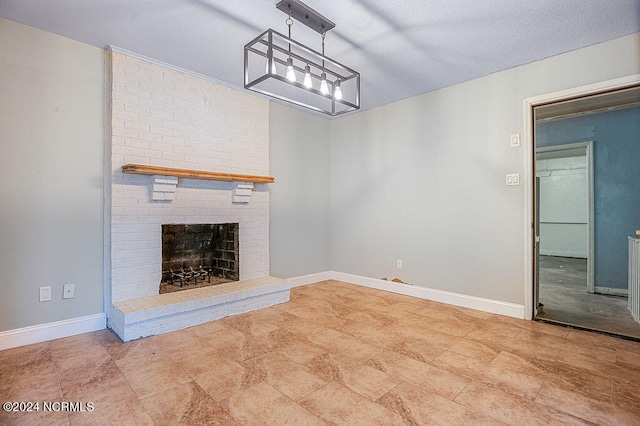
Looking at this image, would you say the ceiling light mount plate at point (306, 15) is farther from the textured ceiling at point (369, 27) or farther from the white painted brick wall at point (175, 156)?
the white painted brick wall at point (175, 156)

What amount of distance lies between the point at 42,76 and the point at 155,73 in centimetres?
86

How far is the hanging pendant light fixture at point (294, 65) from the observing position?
2016mm

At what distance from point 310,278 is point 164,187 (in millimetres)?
2402

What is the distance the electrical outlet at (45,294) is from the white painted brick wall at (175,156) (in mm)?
443

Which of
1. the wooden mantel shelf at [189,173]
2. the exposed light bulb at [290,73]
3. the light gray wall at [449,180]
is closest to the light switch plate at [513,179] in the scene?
the light gray wall at [449,180]

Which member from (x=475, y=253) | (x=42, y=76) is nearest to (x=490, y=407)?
(x=475, y=253)

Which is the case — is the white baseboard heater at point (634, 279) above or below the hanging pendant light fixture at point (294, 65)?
below

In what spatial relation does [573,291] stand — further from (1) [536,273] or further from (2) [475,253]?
(2) [475,253]

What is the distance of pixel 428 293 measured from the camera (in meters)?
3.68

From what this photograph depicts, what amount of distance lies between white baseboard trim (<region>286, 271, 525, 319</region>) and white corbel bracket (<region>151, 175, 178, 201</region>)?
80.2 inches

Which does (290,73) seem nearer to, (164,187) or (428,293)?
(164,187)

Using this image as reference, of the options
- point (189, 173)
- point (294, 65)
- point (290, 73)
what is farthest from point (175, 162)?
point (290, 73)

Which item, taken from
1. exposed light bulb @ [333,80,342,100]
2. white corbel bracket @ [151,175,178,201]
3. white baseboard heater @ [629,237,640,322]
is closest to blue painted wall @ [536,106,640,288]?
white baseboard heater @ [629,237,640,322]

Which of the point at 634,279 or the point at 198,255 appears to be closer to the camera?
the point at 634,279
